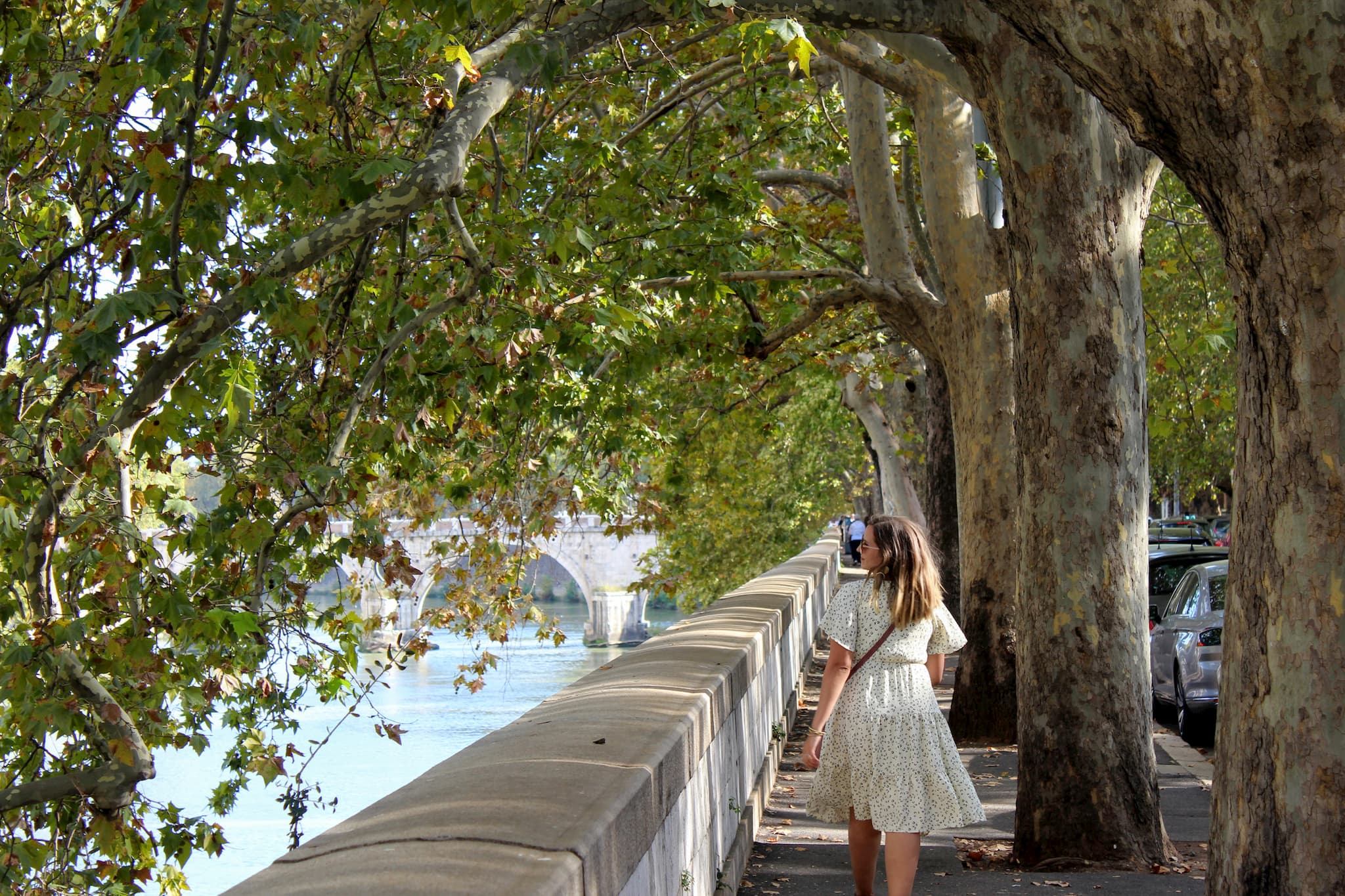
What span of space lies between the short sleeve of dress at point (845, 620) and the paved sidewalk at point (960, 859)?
3.94 ft

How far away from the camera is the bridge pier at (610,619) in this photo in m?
93.4

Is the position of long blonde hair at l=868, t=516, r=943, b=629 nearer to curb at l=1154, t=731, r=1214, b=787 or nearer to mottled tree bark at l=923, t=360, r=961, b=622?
curb at l=1154, t=731, r=1214, b=787

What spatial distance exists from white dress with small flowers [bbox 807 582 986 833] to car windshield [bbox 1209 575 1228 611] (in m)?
7.86

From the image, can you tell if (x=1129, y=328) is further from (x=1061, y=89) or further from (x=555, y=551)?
(x=555, y=551)

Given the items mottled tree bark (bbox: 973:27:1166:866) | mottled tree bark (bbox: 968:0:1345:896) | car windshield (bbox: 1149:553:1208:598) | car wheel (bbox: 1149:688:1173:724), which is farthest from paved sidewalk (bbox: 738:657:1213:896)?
car windshield (bbox: 1149:553:1208:598)

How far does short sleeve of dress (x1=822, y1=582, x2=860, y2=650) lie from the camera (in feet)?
16.9

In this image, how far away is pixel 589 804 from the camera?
2646 millimetres

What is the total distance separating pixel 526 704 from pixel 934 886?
45328mm

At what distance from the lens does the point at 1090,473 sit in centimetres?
604

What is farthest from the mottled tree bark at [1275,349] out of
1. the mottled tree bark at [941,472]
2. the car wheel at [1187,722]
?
the mottled tree bark at [941,472]

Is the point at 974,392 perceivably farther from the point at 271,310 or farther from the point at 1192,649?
the point at 271,310

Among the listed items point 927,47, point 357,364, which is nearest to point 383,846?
point 357,364

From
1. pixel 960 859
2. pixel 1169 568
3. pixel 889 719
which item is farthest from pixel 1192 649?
pixel 889 719

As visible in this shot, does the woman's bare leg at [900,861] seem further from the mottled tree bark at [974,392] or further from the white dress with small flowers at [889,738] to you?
the mottled tree bark at [974,392]
